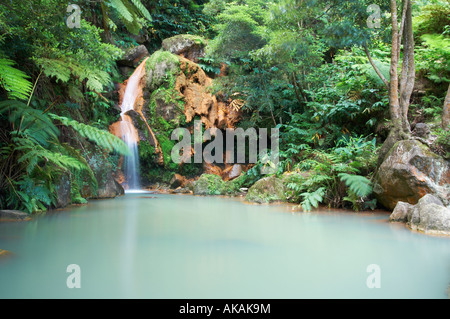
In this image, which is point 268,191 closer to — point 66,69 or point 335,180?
point 335,180

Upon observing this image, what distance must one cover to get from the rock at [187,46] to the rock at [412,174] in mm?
8521

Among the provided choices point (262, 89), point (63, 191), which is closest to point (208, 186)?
point (262, 89)

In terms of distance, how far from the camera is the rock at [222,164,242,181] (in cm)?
941

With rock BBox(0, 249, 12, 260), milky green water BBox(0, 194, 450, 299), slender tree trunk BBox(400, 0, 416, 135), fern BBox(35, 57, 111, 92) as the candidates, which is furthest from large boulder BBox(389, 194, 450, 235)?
fern BBox(35, 57, 111, 92)

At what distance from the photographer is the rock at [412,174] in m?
3.97

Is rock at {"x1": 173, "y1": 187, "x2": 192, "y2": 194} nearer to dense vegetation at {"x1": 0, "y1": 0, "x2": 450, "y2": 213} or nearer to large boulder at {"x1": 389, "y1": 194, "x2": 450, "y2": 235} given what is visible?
dense vegetation at {"x1": 0, "y1": 0, "x2": 450, "y2": 213}

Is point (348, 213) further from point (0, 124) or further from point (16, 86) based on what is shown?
point (0, 124)

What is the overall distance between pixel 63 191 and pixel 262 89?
20.8 ft

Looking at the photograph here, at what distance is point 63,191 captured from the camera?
4656 millimetres

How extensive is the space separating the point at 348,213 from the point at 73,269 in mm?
3964

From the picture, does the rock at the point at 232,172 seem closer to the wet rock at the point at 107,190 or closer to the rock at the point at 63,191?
the wet rock at the point at 107,190

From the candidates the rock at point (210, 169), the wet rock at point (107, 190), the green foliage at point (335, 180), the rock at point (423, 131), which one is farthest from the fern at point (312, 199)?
the rock at point (210, 169)
